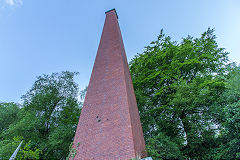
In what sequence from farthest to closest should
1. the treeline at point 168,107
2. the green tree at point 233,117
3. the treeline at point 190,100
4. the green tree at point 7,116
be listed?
1. the green tree at point 7,116
2. the treeline at point 168,107
3. the treeline at point 190,100
4. the green tree at point 233,117

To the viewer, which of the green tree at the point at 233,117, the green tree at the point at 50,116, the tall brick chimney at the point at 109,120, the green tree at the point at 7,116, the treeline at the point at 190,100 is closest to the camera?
the tall brick chimney at the point at 109,120

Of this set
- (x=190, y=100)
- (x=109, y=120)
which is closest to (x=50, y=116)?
(x=109, y=120)

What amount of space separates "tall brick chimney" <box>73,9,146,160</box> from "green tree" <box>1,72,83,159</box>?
4.74m

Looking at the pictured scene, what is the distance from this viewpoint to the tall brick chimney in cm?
519

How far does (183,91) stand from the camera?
8.12 m

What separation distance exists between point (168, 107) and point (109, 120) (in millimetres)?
5299

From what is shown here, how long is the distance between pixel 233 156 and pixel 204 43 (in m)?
7.45

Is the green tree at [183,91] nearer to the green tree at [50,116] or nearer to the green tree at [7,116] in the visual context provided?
the green tree at [50,116]

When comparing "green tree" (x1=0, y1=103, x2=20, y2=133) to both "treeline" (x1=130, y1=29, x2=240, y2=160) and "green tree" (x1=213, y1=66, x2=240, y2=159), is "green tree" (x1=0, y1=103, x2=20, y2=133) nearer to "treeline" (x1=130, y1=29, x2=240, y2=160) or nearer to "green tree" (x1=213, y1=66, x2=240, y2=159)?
"treeline" (x1=130, y1=29, x2=240, y2=160)

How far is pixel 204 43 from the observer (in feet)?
33.7

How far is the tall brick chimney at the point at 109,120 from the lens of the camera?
5.19m

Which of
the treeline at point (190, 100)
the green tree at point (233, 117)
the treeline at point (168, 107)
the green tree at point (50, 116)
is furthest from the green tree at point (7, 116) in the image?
the green tree at point (233, 117)

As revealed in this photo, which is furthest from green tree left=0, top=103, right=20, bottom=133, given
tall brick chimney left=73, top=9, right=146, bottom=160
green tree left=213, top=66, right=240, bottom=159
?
green tree left=213, top=66, right=240, bottom=159

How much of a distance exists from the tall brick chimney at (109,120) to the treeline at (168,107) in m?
1.85
